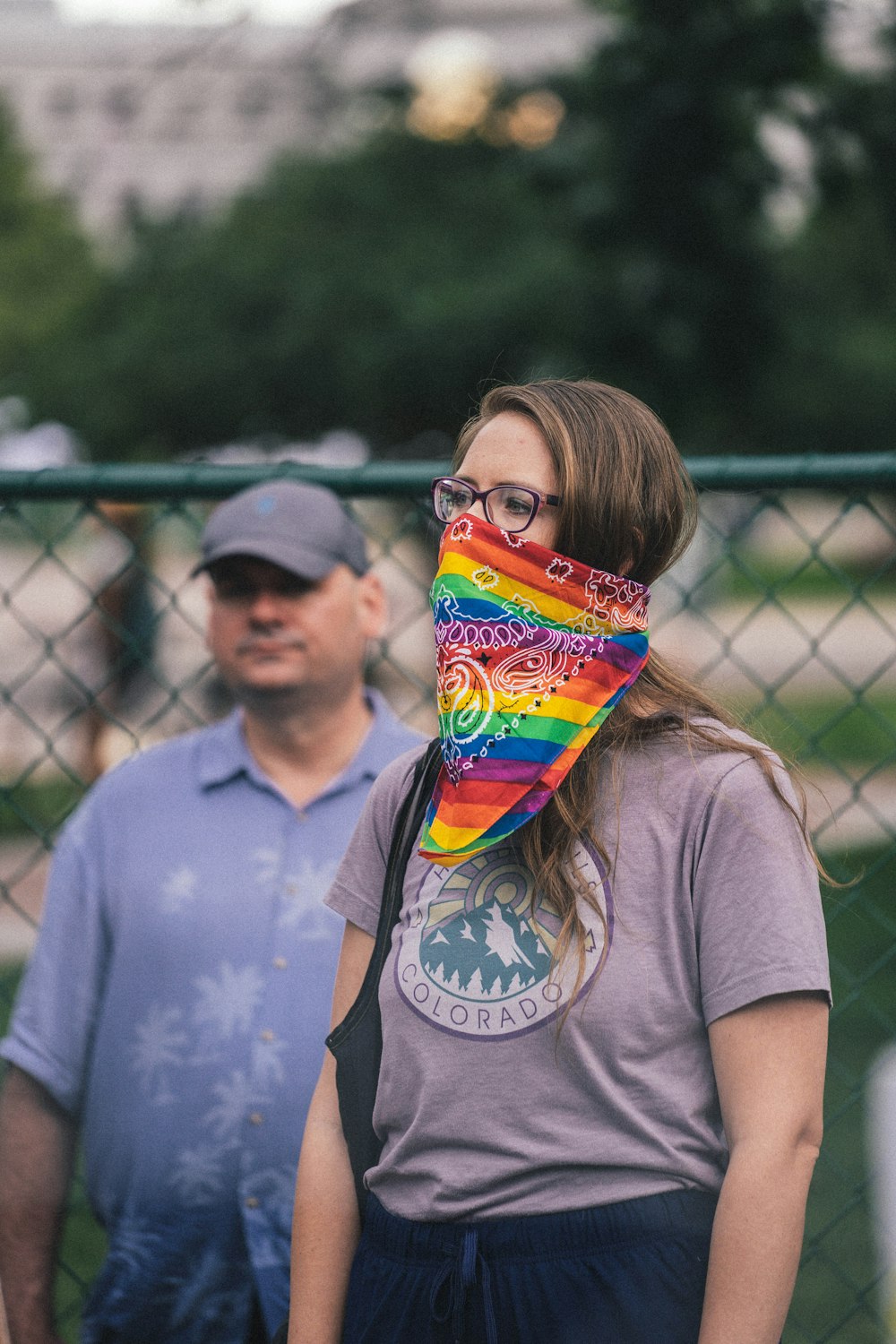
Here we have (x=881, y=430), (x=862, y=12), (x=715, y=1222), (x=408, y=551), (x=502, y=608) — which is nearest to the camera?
(x=715, y=1222)

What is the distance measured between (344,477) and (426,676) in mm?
9617

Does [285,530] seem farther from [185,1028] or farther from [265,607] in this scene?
[185,1028]

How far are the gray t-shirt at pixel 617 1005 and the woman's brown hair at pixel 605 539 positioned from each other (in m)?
0.02

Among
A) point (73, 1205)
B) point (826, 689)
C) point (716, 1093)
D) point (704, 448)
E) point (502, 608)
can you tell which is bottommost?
point (73, 1205)

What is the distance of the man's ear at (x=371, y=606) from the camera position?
270cm

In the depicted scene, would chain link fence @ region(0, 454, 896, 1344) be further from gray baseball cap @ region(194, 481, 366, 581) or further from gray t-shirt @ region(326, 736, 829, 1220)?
gray t-shirt @ region(326, 736, 829, 1220)

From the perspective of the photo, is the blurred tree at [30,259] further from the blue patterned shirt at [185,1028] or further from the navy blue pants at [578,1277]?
the navy blue pants at [578,1277]

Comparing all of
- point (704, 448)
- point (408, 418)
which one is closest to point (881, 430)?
point (704, 448)

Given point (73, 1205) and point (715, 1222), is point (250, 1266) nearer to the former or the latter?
point (715, 1222)

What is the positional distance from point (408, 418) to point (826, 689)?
5.44m

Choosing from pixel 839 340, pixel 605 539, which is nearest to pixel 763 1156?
pixel 605 539

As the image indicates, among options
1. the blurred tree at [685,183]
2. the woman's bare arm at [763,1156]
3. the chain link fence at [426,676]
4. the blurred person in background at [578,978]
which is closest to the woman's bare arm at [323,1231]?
the blurred person in background at [578,978]

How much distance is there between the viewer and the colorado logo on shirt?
1.53 meters

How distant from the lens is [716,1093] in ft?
5.09
